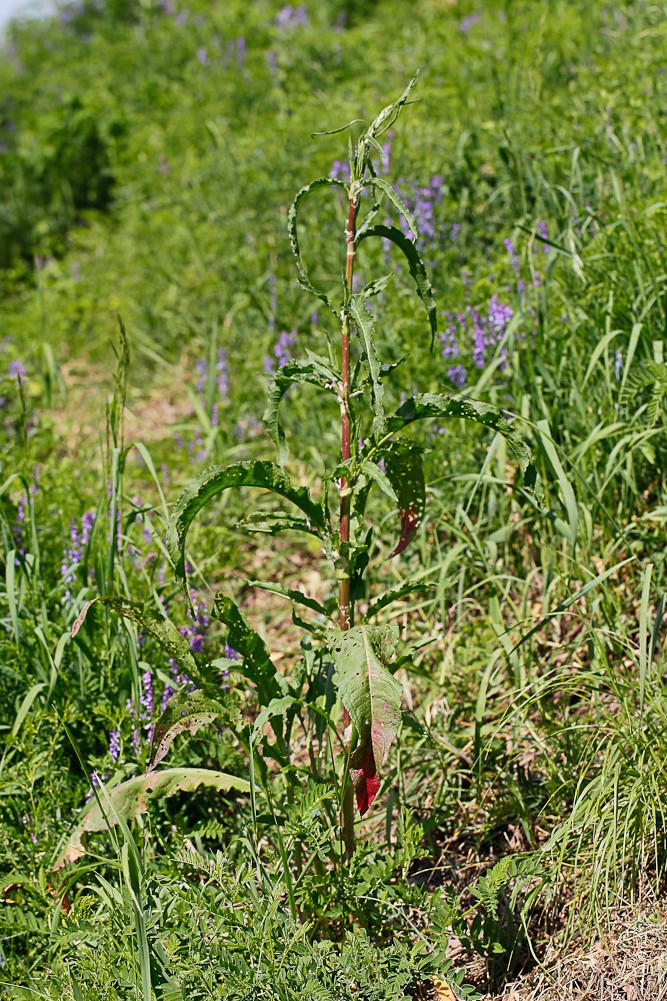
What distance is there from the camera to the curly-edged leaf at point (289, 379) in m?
1.86

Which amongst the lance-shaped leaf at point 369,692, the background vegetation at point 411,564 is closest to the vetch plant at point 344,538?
the lance-shaped leaf at point 369,692

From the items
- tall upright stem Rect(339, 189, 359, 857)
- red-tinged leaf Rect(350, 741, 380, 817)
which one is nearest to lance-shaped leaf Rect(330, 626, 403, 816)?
red-tinged leaf Rect(350, 741, 380, 817)

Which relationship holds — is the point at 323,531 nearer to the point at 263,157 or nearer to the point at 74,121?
the point at 263,157

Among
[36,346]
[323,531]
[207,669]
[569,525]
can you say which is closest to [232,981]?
[207,669]

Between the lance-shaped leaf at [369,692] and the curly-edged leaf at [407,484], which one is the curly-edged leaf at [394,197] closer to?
the curly-edged leaf at [407,484]

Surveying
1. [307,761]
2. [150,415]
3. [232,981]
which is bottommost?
[232,981]

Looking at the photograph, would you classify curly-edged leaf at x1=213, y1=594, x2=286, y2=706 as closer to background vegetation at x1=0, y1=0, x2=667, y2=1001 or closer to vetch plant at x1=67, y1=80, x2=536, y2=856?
vetch plant at x1=67, y1=80, x2=536, y2=856

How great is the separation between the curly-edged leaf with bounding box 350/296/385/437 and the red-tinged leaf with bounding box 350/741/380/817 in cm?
58

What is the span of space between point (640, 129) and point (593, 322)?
1059 millimetres

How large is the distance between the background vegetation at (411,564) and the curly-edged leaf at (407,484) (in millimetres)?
171

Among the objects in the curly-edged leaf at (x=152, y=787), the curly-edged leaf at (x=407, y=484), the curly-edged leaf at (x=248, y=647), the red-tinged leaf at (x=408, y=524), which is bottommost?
the curly-edged leaf at (x=152, y=787)

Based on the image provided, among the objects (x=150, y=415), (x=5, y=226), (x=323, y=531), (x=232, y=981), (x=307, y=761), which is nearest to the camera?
(x=232, y=981)

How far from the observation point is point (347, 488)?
1.89 meters

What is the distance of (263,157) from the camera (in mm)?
4551
